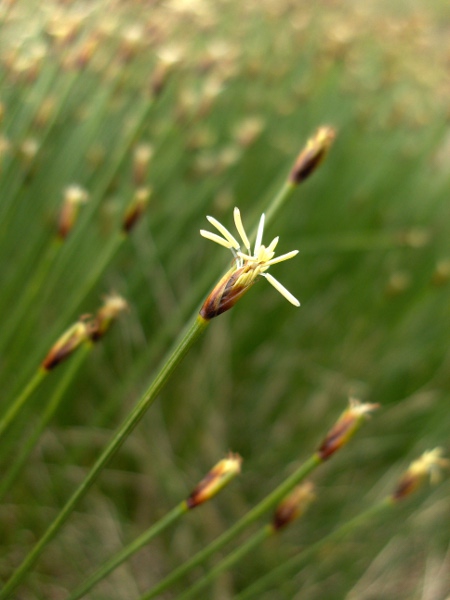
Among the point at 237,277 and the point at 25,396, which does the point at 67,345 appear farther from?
the point at 237,277

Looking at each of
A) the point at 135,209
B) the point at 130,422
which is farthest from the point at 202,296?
the point at 130,422

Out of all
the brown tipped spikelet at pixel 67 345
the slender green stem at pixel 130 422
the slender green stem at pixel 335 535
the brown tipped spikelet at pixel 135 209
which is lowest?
the slender green stem at pixel 335 535

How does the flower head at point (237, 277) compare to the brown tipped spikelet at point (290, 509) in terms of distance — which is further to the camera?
the brown tipped spikelet at point (290, 509)

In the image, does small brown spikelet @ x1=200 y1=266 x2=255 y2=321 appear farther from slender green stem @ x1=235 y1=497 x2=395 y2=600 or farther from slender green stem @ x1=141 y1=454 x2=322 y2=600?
slender green stem @ x1=235 y1=497 x2=395 y2=600

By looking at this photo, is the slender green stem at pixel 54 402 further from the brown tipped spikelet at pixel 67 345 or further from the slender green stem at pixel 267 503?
the slender green stem at pixel 267 503

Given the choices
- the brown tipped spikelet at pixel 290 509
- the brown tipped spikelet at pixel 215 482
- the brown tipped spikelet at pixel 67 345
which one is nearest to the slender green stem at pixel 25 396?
the brown tipped spikelet at pixel 67 345

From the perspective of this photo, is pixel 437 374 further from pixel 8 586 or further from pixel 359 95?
pixel 8 586

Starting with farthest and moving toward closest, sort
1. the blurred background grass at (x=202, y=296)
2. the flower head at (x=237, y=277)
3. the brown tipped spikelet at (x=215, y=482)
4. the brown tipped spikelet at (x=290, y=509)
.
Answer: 1. the blurred background grass at (x=202, y=296)
2. the brown tipped spikelet at (x=290, y=509)
3. the brown tipped spikelet at (x=215, y=482)
4. the flower head at (x=237, y=277)
